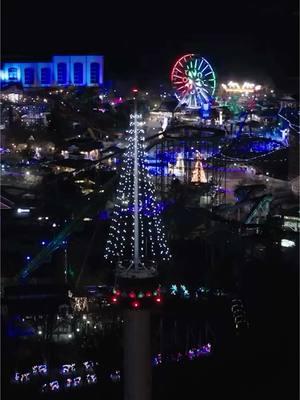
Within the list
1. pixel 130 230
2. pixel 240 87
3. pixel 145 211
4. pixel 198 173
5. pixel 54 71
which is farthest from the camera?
pixel 240 87

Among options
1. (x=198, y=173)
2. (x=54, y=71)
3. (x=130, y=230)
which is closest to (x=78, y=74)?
(x=54, y=71)

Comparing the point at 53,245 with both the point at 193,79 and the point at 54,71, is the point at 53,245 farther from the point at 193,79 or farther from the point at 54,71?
the point at 54,71

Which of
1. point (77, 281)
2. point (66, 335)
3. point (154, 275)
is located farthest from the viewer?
point (77, 281)

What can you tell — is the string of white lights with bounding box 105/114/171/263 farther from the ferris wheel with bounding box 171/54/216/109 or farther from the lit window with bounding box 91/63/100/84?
the lit window with bounding box 91/63/100/84

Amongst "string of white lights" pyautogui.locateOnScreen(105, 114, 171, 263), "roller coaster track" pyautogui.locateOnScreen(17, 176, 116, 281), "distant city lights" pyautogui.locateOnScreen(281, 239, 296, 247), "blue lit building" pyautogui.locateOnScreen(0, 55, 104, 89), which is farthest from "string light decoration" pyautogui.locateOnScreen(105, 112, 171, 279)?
"blue lit building" pyautogui.locateOnScreen(0, 55, 104, 89)

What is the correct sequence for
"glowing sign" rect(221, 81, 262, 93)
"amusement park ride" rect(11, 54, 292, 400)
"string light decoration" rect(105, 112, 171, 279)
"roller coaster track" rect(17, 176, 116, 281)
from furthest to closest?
"glowing sign" rect(221, 81, 262, 93), "roller coaster track" rect(17, 176, 116, 281), "string light decoration" rect(105, 112, 171, 279), "amusement park ride" rect(11, 54, 292, 400)

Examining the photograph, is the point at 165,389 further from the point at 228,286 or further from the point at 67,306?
the point at 228,286

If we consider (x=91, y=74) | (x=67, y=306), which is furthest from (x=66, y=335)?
(x=91, y=74)
